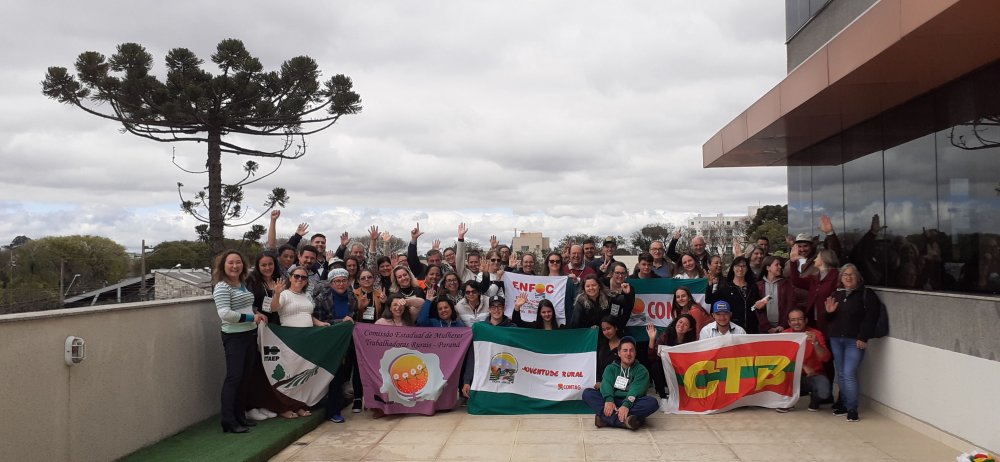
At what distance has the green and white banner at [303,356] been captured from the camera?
25.7ft

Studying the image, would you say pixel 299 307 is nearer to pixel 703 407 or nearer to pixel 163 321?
pixel 163 321

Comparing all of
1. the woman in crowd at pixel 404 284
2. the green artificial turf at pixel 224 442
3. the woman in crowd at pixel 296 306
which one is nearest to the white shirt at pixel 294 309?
the woman in crowd at pixel 296 306

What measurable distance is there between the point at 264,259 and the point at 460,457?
308 cm

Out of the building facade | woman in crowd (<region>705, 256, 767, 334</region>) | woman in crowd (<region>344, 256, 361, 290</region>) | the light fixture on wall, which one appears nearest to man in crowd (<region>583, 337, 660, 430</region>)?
woman in crowd (<region>705, 256, 767, 334</region>)

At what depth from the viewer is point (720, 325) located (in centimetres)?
827

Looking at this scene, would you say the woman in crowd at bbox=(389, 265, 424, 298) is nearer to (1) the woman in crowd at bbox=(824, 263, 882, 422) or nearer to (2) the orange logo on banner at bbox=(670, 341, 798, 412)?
(2) the orange logo on banner at bbox=(670, 341, 798, 412)

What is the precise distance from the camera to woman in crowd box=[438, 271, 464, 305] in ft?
29.0

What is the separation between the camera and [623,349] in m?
7.61

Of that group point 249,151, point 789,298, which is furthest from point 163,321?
point 249,151

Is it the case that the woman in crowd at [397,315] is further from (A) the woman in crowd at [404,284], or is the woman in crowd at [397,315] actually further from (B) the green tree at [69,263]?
(B) the green tree at [69,263]

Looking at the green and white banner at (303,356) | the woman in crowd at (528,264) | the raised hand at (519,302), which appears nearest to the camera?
the green and white banner at (303,356)

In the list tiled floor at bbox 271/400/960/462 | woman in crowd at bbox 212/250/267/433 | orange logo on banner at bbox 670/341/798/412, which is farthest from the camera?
orange logo on banner at bbox 670/341/798/412

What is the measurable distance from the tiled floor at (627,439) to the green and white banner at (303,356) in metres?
0.50

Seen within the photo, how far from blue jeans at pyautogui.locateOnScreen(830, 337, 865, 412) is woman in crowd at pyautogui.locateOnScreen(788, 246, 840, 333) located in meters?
0.31
